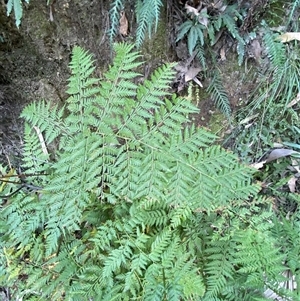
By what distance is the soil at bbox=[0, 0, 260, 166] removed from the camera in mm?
2193

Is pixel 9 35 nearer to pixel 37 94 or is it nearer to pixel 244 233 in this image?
pixel 37 94

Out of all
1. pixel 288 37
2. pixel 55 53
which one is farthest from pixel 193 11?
pixel 55 53

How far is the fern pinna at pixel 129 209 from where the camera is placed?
1745mm

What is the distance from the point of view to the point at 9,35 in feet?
7.19

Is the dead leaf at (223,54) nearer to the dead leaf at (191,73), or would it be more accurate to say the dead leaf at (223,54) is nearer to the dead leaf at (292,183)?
the dead leaf at (191,73)

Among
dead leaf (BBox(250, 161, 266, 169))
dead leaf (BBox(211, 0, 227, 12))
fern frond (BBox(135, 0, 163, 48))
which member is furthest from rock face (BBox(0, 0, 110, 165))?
dead leaf (BBox(250, 161, 266, 169))

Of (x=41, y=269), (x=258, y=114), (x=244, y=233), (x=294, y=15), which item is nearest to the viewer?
(x=244, y=233)

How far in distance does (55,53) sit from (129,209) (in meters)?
1.01

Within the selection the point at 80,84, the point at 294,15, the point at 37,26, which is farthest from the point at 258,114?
the point at 37,26

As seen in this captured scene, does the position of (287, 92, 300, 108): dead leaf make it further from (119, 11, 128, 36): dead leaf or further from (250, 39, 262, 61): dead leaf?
(119, 11, 128, 36): dead leaf

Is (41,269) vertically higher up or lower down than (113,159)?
lower down

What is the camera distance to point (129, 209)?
212cm

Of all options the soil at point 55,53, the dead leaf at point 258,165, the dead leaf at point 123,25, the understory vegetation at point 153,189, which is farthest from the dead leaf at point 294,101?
the dead leaf at point 123,25

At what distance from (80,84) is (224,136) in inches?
46.5
